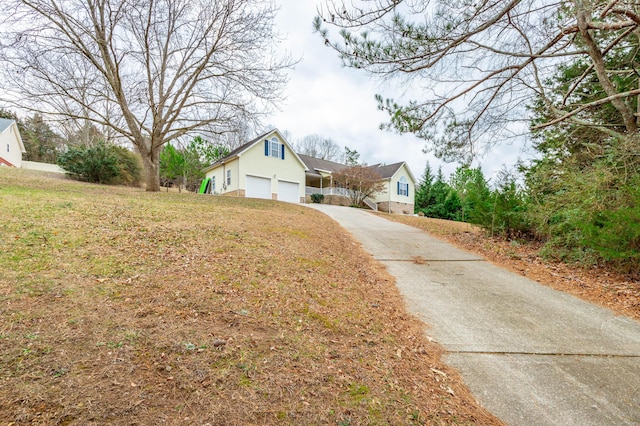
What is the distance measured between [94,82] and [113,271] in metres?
11.5

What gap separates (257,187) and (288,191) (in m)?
2.72

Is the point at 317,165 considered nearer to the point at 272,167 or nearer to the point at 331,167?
the point at 331,167

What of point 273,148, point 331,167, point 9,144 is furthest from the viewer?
point 331,167

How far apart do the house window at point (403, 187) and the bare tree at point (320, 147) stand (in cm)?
1906

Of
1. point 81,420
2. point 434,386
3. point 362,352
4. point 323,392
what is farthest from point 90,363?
point 434,386

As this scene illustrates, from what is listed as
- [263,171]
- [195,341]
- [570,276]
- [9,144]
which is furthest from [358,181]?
[9,144]

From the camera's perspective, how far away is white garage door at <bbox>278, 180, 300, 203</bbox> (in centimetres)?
2173

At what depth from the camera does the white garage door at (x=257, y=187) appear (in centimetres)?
1998

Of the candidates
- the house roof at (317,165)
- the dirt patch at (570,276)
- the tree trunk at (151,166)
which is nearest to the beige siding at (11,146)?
the tree trunk at (151,166)

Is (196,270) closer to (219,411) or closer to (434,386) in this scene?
(219,411)

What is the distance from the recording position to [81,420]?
1385 mm

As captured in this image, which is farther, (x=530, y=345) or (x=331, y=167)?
(x=331, y=167)

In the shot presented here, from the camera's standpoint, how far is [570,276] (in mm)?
5184

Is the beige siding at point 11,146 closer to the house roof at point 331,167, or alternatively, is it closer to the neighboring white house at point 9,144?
the neighboring white house at point 9,144
